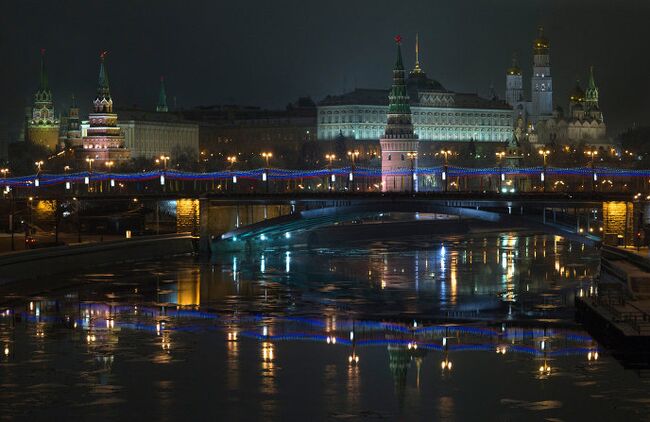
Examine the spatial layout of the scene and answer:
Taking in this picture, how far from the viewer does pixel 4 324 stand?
152ft

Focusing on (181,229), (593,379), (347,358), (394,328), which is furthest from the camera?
(181,229)

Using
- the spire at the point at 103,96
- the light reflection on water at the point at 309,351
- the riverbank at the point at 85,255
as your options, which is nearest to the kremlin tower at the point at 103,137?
the spire at the point at 103,96

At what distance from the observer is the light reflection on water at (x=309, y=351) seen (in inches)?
1342

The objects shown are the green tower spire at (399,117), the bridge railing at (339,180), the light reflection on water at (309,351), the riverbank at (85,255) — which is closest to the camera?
the light reflection on water at (309,351)

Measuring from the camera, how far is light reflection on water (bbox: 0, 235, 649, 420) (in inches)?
1342

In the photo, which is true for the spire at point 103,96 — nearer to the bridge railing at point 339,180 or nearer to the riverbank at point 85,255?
the bridge railing at point 339,180

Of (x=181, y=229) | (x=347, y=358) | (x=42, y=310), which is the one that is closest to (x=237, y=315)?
(x=42, y=310)

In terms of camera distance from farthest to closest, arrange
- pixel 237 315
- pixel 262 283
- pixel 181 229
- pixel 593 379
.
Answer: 1. pixel 181 229
2. pixel 262 283
3. pixel 237 315
4. pixel 593 379

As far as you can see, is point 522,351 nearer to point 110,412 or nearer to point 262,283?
point 110,412

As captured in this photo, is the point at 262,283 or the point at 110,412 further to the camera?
the point at 262,283

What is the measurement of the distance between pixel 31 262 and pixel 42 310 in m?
12.8

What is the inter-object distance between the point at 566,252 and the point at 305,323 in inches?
1570

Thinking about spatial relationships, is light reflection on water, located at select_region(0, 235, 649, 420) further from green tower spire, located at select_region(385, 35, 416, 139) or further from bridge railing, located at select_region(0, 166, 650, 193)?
green tower spire, located at select_region(385, 35, 416, 139)

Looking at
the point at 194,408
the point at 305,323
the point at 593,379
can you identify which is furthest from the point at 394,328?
the point at 194,408
